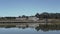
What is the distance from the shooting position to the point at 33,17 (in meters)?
51.3

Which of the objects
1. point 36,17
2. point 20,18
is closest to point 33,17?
point 36,17

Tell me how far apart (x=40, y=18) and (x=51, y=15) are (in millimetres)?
3647

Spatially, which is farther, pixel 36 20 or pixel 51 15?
pixel 51 15

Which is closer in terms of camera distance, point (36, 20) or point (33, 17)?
point (36, 20)

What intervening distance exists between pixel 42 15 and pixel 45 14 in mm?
1563

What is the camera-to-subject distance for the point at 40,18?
51.9 metres

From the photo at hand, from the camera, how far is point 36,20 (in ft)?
158

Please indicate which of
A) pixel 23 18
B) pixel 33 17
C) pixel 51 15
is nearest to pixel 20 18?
pixel 23 18

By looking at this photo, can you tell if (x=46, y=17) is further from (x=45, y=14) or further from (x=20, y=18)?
(x=20, y=18)

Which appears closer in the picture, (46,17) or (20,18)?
(46,17)

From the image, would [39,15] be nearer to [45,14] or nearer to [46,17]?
[45,14]

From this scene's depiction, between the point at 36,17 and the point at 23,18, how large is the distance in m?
4.34

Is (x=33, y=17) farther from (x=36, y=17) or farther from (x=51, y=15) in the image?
(x=51, y=15)

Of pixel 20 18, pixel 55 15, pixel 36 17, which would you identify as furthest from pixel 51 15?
pixel 20 18
